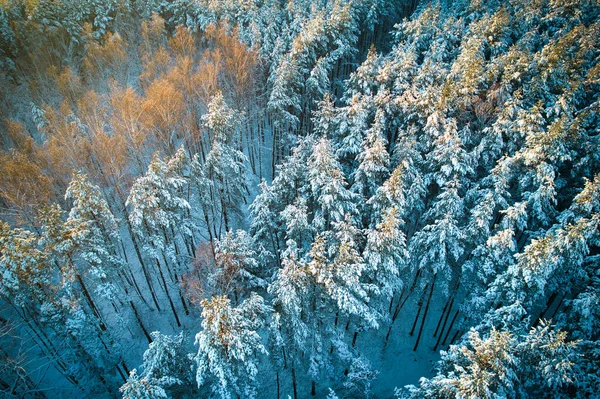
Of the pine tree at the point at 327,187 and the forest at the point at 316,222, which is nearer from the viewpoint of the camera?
the forest at the point at 316,222

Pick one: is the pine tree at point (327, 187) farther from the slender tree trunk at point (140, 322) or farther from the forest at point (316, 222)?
the slender tree trunk at point (140, 322)

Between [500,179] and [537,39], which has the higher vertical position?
[537,39]

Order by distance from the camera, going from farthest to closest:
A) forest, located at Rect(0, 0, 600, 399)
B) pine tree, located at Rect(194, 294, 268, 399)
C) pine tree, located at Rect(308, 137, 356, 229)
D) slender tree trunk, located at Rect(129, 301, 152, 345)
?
slender tree trunk, located at Rect(129, 301, 152, 345), pine tree, located at Rect(308, 137, 356, 229), forest, located at Rect(0, 0, 600, 399), pine tree, located at Rect(194, 294, 268, 399)

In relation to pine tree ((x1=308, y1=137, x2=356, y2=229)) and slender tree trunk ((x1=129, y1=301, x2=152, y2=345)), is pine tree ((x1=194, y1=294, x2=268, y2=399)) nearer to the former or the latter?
pine tree ((x1=308, y1=137, x2=356, y2=229))

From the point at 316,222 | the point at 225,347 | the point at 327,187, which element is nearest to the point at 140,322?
the point at 225,347

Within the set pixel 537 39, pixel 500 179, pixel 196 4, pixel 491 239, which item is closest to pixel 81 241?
pixel 491 239


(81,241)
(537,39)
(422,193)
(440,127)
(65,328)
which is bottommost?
(65,328)

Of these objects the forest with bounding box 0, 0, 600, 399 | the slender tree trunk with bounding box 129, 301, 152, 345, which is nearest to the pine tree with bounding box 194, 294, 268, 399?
the forest with bounding box 0, 0, 600, 399

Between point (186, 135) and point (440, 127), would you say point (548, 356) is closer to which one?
point (440, 127)

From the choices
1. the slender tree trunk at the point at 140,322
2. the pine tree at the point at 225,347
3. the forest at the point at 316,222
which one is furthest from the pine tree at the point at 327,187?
the slender tree trunk at the point at 140,322
